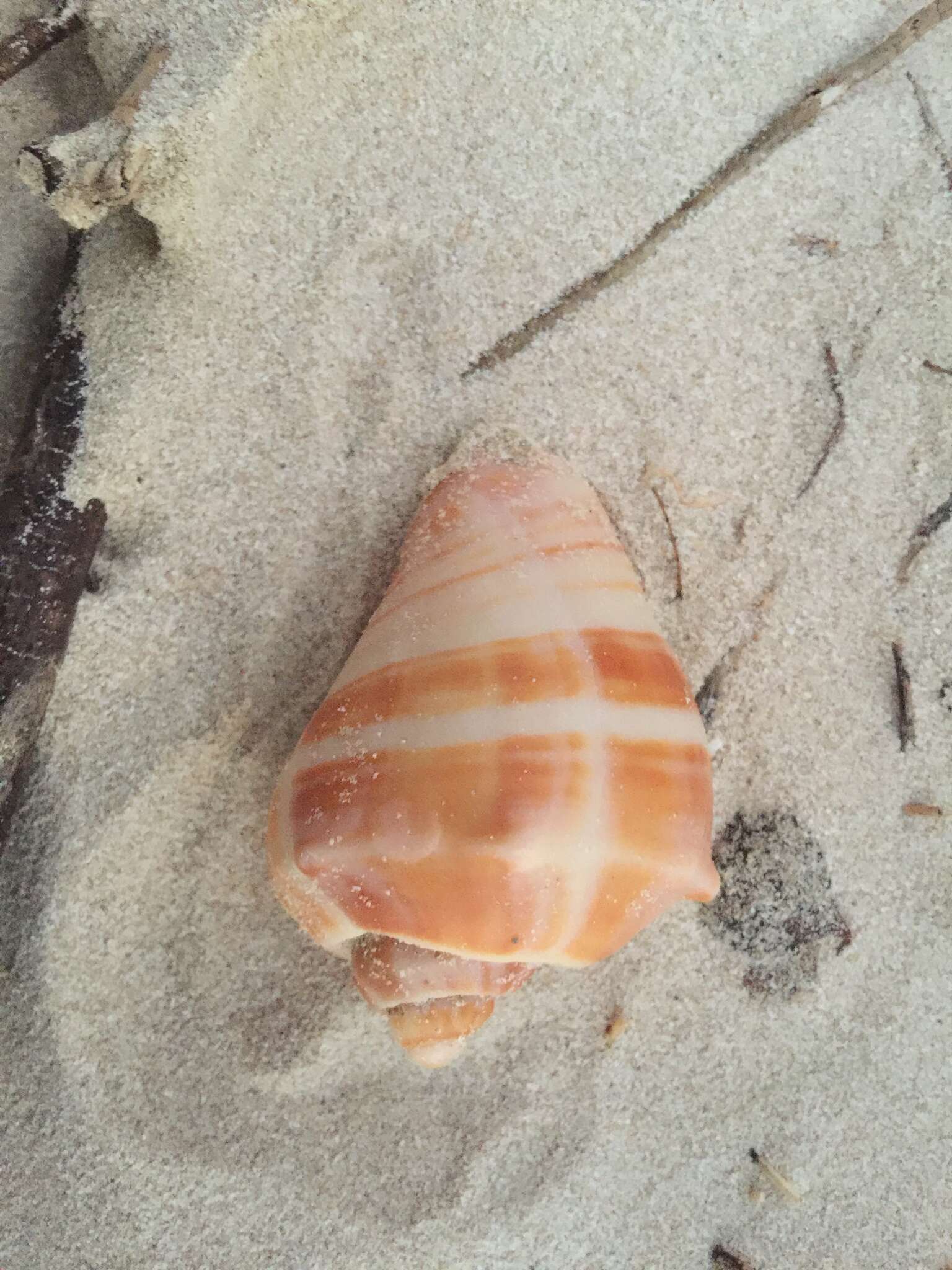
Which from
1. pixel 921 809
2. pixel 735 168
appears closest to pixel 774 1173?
pixel 921 809

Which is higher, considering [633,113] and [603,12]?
[603,12]

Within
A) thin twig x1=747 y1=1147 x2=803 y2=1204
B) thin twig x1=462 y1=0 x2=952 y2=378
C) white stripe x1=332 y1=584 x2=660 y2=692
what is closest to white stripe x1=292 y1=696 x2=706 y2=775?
white stripe x1=332 y1=584 x2=660 y2=692

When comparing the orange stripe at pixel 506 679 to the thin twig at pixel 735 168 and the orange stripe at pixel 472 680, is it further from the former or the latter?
the thin twig at pixel 735 168

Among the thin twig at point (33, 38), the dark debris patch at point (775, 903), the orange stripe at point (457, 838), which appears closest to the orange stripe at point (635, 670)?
the orange stripe at point (457, 838)

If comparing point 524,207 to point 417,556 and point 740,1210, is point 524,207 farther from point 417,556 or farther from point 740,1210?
point 740,1210

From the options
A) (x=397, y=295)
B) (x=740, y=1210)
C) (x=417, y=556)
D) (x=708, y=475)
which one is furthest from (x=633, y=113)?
(x=740, y=1210)

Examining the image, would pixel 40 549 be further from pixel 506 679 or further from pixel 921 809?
pixel 921 809
